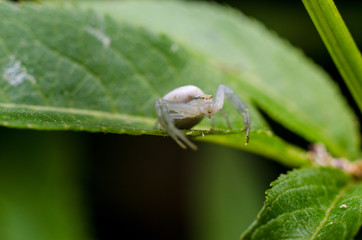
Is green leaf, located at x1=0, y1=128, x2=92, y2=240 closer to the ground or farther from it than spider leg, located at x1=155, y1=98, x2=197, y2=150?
closer to the ground

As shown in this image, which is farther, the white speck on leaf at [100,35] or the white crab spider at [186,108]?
the white speck on leaf at [100,35]

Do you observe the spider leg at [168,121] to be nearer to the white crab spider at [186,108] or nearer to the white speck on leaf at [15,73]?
the white crab spider at [186,108]

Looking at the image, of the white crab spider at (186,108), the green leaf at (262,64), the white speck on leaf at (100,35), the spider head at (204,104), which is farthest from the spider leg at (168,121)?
the green leaf at (262,64)

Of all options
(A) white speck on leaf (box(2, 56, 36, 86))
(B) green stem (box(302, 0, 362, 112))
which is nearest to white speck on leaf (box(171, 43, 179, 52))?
(A) white speck on leaf (box(2, 56, 36, 86))

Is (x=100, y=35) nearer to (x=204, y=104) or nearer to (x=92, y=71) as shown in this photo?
(x=92, y=71)

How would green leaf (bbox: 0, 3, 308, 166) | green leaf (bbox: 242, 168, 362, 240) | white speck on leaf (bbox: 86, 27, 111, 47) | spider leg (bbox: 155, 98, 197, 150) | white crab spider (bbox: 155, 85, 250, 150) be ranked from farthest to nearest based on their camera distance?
1. white speck on leaf (bbox: 86, 27, 111, 47)
2. green leaf (bbox: 0, 3, 308, 166)
3. white crab spider (bbox: 155, 85, 250, 150)
4. spider leg (bbox: 155, 98, 197, 150)
5. green leaf (bbox: 242, 168, 362, 240)

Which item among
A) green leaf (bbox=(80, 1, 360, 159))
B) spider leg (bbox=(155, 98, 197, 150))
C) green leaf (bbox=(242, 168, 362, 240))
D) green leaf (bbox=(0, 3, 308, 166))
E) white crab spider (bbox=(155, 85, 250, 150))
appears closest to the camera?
green leaf (bbox=(242, 168, 362, 240))

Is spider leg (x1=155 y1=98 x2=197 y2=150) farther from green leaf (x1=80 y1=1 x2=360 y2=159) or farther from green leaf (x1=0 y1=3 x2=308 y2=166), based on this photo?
green leaf (x1=80 y1=1 x2=360 y2=159)
